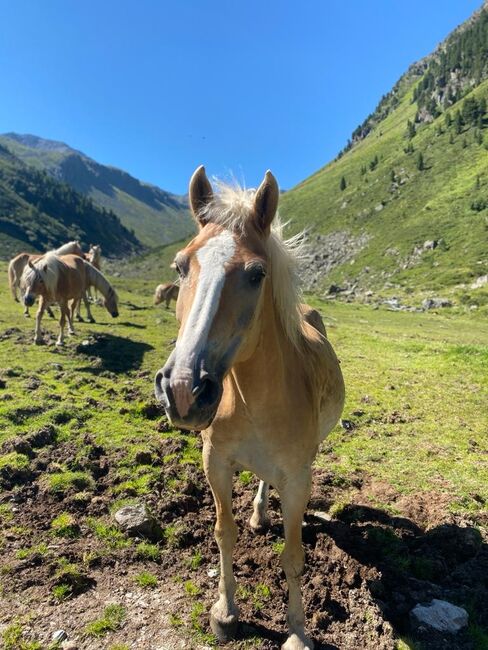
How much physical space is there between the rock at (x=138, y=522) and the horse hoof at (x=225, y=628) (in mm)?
1382

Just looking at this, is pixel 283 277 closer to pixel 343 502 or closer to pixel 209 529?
pixel 209 529

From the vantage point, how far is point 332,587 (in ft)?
13.0

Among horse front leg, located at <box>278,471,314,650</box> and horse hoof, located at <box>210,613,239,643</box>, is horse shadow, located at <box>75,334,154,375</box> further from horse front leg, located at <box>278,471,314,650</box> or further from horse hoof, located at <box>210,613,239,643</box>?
horse front leg, located at <box>278,471,314,650</box>

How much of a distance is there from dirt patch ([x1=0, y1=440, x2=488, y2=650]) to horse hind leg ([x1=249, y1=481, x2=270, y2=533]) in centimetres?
9

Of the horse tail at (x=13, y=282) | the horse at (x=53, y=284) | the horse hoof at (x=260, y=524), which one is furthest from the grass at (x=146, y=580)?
the horse tail at (x=13, y=282)

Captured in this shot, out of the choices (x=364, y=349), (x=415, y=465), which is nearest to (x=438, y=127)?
(x=364, y=349)

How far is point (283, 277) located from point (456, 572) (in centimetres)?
366

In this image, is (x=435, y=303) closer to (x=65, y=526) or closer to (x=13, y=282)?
(x=13, y=282)

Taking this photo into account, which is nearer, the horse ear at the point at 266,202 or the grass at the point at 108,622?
the horse ear at the point at 266,202

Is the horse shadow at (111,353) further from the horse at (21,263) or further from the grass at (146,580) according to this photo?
the grass at (146,580)

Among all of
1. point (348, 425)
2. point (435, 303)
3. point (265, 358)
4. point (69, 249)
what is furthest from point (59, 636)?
point (435, 303)

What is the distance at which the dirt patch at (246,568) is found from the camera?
3.50 metres

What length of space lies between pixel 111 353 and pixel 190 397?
10889mm

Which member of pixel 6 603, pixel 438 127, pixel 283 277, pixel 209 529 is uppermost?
pixel 438 127
